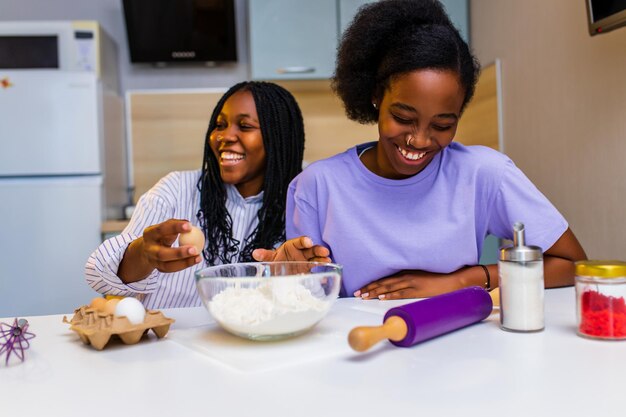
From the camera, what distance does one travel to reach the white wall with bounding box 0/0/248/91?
121 inches

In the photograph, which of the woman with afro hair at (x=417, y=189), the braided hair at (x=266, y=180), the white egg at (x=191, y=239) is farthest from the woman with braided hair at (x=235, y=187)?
the white egg at (x=191, y=239)

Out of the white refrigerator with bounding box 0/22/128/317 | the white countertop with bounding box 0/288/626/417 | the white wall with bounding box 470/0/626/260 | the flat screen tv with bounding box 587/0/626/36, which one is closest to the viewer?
the white countertop with bounding box 0/288/626/417

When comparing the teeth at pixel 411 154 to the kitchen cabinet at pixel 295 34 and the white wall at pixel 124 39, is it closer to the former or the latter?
the kitchen cabinet at pixel 295 34

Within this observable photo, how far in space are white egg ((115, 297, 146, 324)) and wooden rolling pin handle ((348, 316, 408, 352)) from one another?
287 mm

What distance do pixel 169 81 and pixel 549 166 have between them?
1.92 meters

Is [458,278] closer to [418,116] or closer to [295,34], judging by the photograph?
[418,116]

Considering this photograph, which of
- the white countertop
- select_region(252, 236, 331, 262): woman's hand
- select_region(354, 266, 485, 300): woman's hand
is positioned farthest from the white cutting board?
select_region(354, 266, 485, 300): woman's hand

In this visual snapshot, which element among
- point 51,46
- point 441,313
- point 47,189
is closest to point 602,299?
point 441,313

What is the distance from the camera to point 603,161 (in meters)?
1.74

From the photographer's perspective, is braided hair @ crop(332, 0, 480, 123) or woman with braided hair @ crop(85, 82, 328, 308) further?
woman with braided hair @ crop(85, 82, 328, 308)

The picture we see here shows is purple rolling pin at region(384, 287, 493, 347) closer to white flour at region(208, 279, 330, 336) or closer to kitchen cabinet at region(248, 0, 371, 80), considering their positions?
white flour at region(208, 279, 330, 336)

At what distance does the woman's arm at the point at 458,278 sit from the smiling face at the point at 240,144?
0.53 m

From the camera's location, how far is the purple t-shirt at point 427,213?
3.98ft

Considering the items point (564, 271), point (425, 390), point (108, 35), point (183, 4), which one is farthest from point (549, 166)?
point (108, 35)
